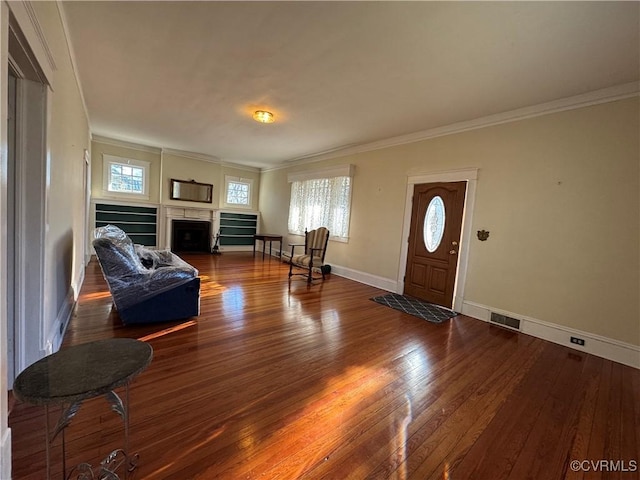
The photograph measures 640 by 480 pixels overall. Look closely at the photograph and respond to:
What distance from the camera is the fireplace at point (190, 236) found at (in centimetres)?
753

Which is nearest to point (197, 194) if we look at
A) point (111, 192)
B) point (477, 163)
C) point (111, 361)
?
point (111, 192)

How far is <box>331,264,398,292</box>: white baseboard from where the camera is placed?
502cm

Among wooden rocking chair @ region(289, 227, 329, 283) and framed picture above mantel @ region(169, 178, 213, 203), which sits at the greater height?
framed picture above mantel @ region(169, 178, 213, 203)

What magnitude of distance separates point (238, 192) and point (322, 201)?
338 cm

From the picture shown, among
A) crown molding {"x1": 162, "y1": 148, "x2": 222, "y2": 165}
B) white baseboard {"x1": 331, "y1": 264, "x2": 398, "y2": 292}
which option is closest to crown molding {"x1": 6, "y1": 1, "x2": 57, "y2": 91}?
white baseboard {"x1": 331, "y1": 264, "x2": 398, "y2": 292}

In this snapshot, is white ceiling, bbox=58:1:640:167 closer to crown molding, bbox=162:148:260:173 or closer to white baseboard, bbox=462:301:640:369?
white baseboard, bbox=462:301:640:369

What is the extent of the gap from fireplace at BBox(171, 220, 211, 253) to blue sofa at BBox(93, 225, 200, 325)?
188 inches

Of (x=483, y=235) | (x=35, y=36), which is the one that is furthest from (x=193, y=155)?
(x=483, y=235)

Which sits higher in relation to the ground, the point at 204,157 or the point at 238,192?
the point at 204,157

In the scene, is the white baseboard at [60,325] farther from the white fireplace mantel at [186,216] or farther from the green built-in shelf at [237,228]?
the green built-in shelf at [237,228]

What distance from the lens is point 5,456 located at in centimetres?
115

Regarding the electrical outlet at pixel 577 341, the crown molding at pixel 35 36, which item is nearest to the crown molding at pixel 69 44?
the crown molding at pixel 35 36

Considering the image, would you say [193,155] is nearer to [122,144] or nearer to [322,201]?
[122,144]

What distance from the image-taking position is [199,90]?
349 cm
